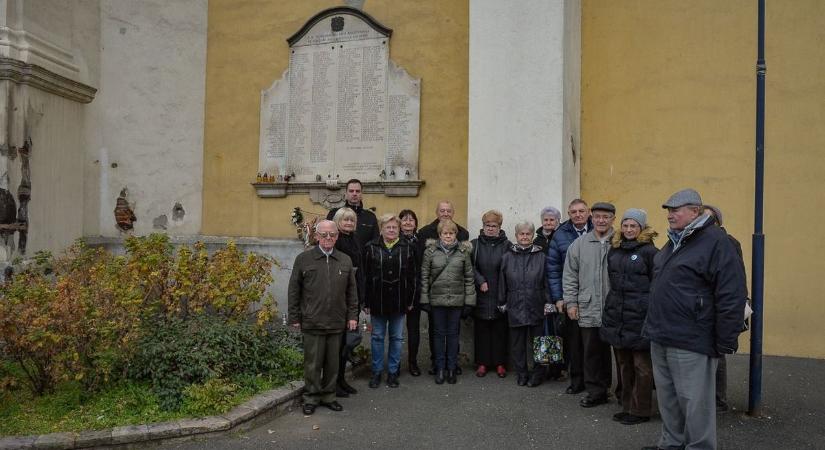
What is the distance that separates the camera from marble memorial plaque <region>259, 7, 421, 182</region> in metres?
8.71

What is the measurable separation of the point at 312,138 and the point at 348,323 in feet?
13.9

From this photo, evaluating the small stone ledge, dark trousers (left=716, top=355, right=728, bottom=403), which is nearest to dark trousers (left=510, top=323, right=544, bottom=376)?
dark trousers (left=716, top=355, right=728, bottom=403)

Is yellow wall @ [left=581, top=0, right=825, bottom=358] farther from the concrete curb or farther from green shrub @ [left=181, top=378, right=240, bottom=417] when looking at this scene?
green shrub @ [left=181, top=378, right=240, bottom=417]

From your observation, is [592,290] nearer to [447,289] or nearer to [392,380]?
[447,289]

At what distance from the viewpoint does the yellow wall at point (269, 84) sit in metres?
8.52

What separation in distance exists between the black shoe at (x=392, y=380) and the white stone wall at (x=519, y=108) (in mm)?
2219

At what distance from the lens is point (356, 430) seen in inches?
195

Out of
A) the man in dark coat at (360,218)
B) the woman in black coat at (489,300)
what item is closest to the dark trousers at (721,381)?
the woman in black coat at (489,300)

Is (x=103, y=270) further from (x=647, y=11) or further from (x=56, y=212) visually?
(x=647, y=11)

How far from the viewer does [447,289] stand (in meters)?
6.20

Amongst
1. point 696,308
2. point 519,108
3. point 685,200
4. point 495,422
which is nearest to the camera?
point 696,308

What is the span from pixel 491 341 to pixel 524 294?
69 cm

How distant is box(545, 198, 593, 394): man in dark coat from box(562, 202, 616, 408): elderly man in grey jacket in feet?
0.84

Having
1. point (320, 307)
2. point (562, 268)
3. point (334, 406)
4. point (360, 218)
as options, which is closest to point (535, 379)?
point (562, 268)
